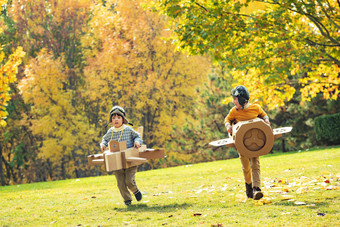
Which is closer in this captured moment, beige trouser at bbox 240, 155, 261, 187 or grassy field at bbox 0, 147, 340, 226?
grassy field at bbox 0, 147, 340, 226

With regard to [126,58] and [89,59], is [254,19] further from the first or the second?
[89,59]

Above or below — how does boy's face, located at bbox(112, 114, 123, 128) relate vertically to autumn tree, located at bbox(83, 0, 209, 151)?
below

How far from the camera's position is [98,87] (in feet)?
88.7

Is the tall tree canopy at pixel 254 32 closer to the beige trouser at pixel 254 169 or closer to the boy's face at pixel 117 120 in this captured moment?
the boy's face at pixel 117 120

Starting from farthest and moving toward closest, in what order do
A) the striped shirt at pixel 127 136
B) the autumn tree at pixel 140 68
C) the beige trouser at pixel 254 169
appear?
the autumn tree at pixel 140 68 < the striped shirt at pixel 127 136 < the beige trouser at pixel 254 169

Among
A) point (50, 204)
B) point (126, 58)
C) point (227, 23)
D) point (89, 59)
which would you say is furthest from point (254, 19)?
point (89, 59)

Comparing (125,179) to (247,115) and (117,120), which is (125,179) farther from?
(247,115)

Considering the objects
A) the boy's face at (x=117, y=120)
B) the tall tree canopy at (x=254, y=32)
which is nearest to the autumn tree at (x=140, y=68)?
the tall tree canopy at (x=254, y=32)

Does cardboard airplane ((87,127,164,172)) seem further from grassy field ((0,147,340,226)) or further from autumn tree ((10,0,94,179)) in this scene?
autumn tree ((10,0,94,179))

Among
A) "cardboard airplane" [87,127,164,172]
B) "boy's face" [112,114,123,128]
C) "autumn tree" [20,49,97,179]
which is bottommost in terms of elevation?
"cardboard airplane" [87,127,164,172]

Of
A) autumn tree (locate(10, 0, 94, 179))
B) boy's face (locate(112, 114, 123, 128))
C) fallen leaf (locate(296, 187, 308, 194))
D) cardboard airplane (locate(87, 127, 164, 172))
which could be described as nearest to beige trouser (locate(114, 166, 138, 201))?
cardboard airplane (locate(87, 127, 164, 172))

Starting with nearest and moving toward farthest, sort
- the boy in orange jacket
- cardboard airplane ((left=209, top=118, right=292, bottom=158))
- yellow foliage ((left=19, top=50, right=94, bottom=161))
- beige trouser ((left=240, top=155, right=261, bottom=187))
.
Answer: cardboard airplane ((left=209, top=118, right=292, bottom=158)), the boy in orange jacket, beige trouser ((left=240, top=155, right=261, bottom=187)), yellow foliage ((left=19, top=50, right=94, bottom=161))

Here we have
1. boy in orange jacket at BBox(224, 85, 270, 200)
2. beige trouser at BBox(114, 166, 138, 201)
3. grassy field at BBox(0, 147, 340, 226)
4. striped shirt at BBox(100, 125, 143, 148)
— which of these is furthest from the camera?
striped shirt at BBox(100, 125, 143, 148)

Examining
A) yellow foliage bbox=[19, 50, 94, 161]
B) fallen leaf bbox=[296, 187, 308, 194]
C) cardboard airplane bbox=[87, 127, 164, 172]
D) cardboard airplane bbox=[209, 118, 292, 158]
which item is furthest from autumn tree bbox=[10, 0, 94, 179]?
cardboard airplane bbox=[209, 118, 292, 158]
